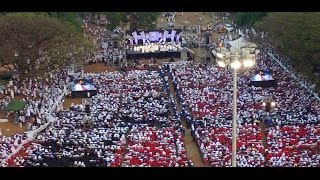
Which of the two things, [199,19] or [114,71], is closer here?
[114,71]

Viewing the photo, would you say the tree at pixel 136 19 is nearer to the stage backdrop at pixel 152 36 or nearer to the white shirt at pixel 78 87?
the stage backdrop at pixel 152 36

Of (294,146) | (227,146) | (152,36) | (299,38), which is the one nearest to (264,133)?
(294,146)

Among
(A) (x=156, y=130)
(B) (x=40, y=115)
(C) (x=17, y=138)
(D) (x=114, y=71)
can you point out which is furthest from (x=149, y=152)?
(D) (x=114, y=71)

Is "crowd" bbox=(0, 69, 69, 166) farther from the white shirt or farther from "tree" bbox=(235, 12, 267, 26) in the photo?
"tree" bbox=(235, 12, 267, 26)
